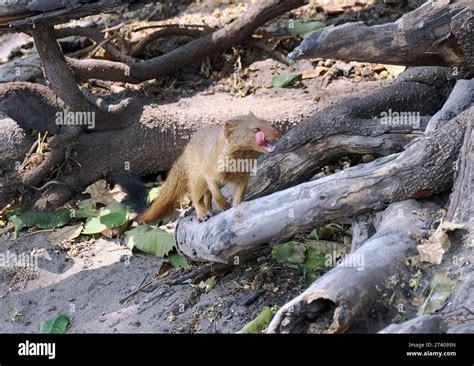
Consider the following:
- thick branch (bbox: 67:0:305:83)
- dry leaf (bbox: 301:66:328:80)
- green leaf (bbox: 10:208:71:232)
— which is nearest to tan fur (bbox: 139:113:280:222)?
green leaf (bbox: 10:208:71:232)

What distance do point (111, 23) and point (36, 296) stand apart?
3.07m

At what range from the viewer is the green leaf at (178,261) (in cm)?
462

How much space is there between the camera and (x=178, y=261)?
468cm

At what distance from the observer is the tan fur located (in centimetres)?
409

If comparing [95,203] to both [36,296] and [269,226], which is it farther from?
[269,226]

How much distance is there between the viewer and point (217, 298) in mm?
4145

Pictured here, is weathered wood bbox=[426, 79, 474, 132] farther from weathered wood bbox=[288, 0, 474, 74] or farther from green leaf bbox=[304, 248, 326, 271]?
green leaf bbox=[304, 248, 326, 271]

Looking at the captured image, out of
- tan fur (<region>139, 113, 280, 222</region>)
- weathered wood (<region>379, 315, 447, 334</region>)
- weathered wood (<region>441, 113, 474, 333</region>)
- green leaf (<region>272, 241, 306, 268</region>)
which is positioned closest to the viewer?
weathered wood (<region>379, 315, 447, 334</region>)

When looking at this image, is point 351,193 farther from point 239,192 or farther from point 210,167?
point 210,167

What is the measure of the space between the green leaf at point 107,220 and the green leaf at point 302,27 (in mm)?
2144

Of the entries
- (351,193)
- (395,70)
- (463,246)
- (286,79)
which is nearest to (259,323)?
(351,193)

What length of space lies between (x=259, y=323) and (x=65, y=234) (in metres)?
2.03

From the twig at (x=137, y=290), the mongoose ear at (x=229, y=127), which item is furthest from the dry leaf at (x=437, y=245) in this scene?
the twig at (x=137, y=290)

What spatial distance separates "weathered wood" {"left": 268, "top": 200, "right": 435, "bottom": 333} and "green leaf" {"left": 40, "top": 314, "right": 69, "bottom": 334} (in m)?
1.70
